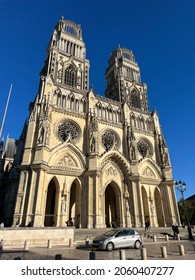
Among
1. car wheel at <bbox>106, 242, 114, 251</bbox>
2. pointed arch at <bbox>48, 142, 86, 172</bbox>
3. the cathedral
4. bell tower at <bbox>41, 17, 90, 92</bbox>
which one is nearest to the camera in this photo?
car wheel at <bbox>106, 242, 114, 251</bbox>

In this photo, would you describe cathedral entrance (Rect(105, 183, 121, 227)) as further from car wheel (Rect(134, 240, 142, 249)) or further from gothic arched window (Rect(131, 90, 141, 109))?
gothic arched window (Rect(131, 90, 141, 109))

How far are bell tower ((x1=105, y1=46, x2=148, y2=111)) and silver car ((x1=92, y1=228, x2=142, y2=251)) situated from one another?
88.8 feet

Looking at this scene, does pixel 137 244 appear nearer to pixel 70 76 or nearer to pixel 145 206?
pixel 145 206

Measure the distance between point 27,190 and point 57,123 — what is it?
10.2 m

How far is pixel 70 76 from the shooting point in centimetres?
3397

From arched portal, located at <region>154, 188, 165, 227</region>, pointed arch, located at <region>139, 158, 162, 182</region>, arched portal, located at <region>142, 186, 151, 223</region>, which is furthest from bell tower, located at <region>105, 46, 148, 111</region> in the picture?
arched portal, located at <region>154, 188, 165, 227</region>

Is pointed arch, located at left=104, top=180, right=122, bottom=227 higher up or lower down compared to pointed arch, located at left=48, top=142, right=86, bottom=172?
lower down

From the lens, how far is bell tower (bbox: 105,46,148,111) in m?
38.6

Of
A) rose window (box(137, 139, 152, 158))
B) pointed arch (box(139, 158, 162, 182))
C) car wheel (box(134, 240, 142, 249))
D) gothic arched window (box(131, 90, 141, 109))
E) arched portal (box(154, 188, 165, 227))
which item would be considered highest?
gothic arched window (box(131, 90, 141, 109))

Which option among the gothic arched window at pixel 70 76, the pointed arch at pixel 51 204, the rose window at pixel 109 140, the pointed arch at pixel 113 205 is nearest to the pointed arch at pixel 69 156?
the pointed arch at pixel 51 204

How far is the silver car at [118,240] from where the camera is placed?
36.0 ft

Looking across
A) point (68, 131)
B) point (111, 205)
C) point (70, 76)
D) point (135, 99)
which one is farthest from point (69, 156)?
point (135, 99)

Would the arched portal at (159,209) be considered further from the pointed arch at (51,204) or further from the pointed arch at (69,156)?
the pointed arch at (51,204)

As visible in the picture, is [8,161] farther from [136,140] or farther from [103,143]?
[136,140]
